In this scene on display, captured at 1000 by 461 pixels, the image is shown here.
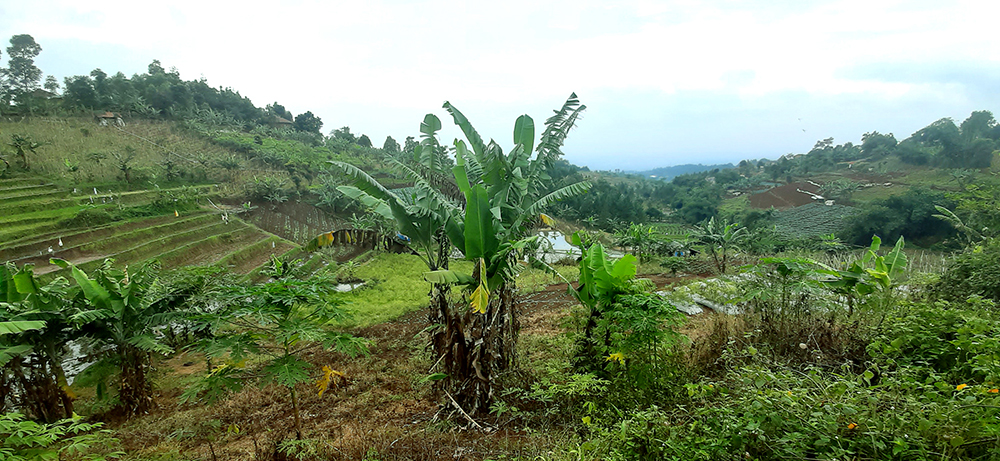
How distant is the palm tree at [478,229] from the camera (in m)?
4.20

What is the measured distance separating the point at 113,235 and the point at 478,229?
1594cm

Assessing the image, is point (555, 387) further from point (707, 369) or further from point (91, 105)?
point (91, 105)

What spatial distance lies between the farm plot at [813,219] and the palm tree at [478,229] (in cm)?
3126

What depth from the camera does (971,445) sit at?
76.8 inches

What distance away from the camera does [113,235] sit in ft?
43.9

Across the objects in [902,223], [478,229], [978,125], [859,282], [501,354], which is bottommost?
[902,223]

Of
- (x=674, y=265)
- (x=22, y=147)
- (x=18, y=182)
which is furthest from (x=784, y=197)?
(x=22, y=147)

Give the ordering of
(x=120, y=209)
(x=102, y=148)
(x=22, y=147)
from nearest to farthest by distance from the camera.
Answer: (x=120, y=209) < (x=22, y=147) < (x=102, y=148)

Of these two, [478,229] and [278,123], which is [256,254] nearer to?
[478,229]

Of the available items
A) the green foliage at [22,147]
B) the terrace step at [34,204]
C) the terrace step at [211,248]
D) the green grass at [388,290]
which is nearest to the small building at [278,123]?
the green foliage at [22,147]

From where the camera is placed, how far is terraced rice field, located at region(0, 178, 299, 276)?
11.7 m

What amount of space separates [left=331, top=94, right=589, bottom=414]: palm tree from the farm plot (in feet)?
103

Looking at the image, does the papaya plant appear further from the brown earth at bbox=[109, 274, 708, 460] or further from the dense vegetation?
the brown earth at bbox=[109, 274, 708, 460]

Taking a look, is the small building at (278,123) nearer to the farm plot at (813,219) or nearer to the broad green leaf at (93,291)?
the broad green leaf at (93,291)
